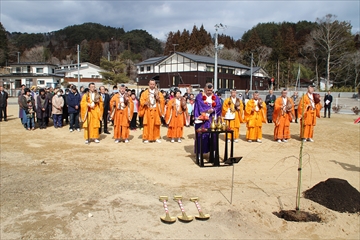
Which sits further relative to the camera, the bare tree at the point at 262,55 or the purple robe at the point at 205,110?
the bare tree at the point at 262,55

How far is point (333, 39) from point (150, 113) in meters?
44.8

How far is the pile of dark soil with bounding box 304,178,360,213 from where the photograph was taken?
5.06 metres

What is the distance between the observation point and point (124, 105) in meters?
10.2

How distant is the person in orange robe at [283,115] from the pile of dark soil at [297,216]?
6.35 meters

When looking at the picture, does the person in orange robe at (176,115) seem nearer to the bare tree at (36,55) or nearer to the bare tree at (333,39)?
the bare tree at (333,39)

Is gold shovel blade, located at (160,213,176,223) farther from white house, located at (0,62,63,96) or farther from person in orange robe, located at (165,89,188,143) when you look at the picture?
white house, located at (0,62,63,96)

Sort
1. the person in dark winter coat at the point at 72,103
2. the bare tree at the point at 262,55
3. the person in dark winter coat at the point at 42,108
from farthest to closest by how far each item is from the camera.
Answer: the bare tree at the point at 262,55 < the person in dark winter coat at the point at 42,108 < the person in dark winter coat at the point at 72,103

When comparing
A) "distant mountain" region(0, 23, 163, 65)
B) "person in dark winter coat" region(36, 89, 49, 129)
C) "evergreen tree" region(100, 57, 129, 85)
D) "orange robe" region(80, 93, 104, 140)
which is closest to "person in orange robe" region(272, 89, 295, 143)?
"orange robe" region(80, 93, 104, 140)

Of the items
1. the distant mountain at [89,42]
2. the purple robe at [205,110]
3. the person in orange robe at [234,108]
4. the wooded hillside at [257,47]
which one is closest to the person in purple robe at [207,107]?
the purple robe at [205,110]

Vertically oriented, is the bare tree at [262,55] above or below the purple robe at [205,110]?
above

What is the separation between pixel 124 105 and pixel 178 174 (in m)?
4.48

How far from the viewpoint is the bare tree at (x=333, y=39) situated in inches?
1711

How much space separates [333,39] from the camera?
146ft

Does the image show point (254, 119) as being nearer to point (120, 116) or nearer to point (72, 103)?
point (120, 116)
